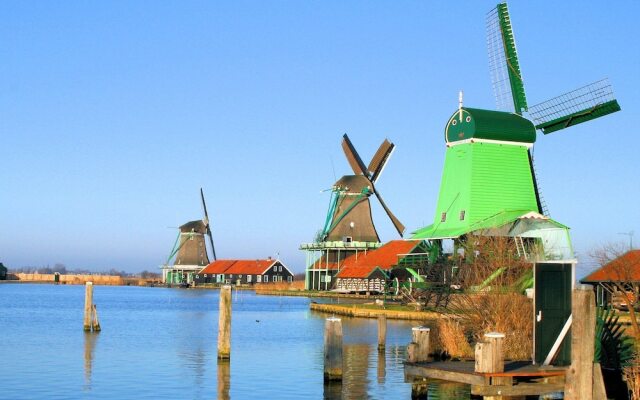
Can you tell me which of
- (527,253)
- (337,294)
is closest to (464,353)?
(527,253)

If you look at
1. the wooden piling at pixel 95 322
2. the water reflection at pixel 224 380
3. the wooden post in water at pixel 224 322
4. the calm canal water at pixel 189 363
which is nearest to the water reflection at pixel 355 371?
the calm canal water at pixel 189 363

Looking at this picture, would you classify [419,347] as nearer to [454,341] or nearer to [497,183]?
[454,341]

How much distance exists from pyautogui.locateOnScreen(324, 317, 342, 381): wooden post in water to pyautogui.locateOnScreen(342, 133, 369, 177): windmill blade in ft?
221

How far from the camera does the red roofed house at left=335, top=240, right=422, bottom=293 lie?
8212 centimetres

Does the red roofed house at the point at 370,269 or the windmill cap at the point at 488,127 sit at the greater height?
the windmill cap at the point at 488,127

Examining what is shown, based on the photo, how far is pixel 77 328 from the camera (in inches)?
1711

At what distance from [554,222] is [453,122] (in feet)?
23.4

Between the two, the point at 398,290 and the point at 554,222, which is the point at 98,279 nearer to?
the point at 398,290

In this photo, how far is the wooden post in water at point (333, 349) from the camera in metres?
21.6

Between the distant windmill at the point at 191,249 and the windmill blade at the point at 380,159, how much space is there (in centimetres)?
4321

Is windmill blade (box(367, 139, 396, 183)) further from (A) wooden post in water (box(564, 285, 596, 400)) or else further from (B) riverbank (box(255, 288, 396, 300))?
(A) wooden post in water (box(564, 285, 596, 400))

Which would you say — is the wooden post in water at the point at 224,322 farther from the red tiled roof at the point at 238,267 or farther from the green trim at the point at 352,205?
the red tiled roof at the point at 238,267

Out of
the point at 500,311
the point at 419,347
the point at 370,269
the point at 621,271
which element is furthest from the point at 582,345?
the point at 370,269

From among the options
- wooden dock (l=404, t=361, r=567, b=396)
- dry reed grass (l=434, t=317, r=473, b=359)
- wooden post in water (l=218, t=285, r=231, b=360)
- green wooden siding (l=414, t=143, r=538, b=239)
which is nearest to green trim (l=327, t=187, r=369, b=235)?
green wooden siding (l=414, t=143, r=538, b=239)
